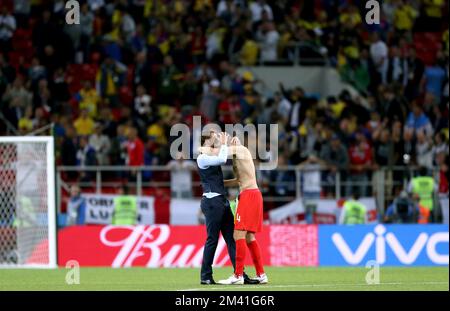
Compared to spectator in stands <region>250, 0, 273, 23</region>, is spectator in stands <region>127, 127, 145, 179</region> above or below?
below

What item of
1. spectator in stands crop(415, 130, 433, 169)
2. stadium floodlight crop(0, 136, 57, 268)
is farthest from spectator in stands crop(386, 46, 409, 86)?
stadium floodlight crop(0, 136, 57, 268)

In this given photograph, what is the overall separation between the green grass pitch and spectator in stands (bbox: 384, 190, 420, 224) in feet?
11.8

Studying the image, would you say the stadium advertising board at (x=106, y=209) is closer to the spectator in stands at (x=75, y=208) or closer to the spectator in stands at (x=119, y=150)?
the spectator in stands at (x=75, y=208)

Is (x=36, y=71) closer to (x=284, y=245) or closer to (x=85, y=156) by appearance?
(x=85, y=156)

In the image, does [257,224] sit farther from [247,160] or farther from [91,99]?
[91,99]

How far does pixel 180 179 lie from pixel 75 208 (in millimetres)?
2555

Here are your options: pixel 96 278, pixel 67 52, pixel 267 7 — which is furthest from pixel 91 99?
pixel 96 278

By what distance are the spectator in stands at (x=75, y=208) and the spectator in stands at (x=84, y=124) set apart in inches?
100.0

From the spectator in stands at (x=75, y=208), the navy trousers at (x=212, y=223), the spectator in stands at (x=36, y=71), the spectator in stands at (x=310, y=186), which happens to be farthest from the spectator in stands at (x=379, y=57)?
the navy trousers at (x=212, y=223)

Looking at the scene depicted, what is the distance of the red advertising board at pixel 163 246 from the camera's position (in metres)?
25.9

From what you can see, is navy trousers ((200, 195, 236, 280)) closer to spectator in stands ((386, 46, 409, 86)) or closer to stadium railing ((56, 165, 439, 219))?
stadium railing ((56, 165, 439, 219))

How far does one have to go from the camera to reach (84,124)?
100 feet

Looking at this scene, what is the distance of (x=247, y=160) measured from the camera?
18.1 metres

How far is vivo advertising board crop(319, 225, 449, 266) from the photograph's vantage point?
25719mm
